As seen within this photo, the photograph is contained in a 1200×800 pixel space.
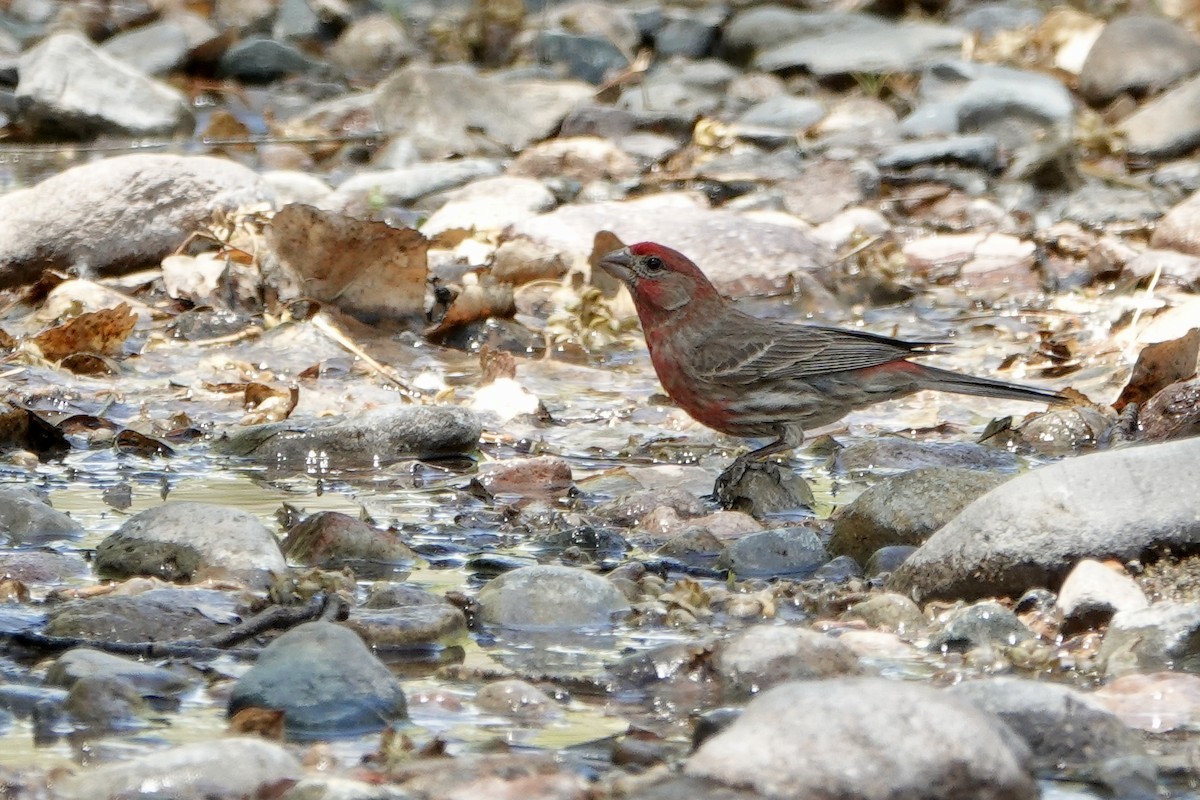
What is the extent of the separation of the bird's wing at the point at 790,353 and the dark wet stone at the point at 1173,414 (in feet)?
2.61

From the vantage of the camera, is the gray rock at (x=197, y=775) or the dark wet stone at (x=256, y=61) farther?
the dark wet stone at (x=256, y=61)

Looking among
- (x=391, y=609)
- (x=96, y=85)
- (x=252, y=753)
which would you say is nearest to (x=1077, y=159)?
(x=96, y=85)

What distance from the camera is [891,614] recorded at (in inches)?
174

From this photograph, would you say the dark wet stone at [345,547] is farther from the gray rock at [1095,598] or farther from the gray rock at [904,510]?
the gray rock at [1095,598]

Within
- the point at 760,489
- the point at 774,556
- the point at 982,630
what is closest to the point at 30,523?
the point at 774,556

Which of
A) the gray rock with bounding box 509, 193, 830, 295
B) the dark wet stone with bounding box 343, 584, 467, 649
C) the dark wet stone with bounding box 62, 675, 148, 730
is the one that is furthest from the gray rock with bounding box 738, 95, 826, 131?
the dark wet stone with bounding box 62, 675, 148, 730

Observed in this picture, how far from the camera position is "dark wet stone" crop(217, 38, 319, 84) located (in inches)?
579

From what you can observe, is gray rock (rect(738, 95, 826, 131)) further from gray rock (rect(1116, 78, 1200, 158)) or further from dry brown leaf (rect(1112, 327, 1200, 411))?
dry brown leaf (rect(1112, 327, 1200, 411))

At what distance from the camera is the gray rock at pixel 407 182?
10219 mm

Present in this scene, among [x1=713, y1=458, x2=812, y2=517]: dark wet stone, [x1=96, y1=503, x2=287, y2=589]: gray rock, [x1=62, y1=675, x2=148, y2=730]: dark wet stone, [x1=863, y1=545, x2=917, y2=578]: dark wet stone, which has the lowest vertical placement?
[x1=713, y1=458, x2=812, y2=517]: dark wet stone

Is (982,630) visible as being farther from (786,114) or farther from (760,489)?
(786,114)

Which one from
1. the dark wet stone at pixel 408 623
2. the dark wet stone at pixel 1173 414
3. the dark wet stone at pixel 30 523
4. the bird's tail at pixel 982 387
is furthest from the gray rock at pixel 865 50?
the dark wet stone at pixel 408 623

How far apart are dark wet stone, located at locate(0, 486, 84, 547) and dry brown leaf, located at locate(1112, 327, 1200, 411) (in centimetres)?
373

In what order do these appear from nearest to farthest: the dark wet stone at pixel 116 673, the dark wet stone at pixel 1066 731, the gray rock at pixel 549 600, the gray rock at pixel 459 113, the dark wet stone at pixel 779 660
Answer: the dark wet stone at pixel 1066 731
the dark wet stone at pixel 116 673
the dark wet stone at pixel 779 660
the gray rock at pixel 549 600
the gray rock at pixel 459 113
